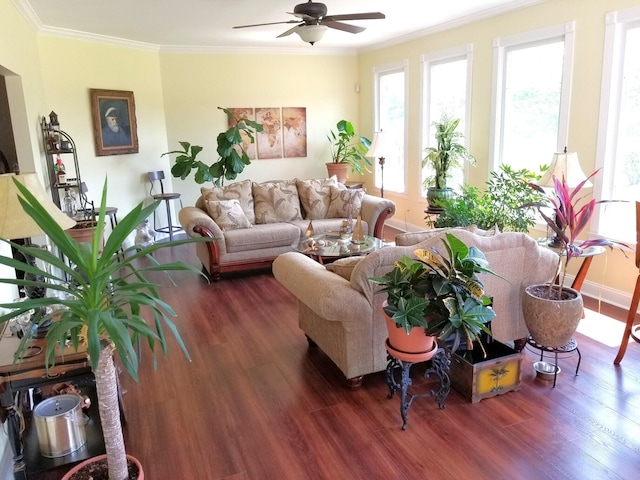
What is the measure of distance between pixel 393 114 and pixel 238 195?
3204mm

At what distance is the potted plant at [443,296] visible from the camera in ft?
7.61

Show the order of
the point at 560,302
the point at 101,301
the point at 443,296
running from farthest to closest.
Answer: the point at 560,302 → the point at 443,296 → the point at 101,301

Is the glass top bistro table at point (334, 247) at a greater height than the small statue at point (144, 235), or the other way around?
the glass top bistro table at point (334, 247)

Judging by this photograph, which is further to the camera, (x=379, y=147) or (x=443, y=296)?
(x=379, y=147)

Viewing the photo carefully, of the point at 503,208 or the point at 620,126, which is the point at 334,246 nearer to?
the point at 503,208

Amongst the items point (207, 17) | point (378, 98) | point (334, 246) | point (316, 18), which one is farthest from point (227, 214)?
point (378, 98)

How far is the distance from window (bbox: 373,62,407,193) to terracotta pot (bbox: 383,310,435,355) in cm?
491

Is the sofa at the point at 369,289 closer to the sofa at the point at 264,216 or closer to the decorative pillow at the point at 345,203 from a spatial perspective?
the sofa at the point at 264,216

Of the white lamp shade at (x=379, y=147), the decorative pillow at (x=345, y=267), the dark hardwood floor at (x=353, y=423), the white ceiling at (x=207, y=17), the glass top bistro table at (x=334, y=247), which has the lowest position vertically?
the dark hardwood floor at (x=353, y=423)

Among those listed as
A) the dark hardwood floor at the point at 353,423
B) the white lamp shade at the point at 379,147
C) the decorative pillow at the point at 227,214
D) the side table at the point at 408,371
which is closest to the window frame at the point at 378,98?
the white lamp shade at the point at 379,147

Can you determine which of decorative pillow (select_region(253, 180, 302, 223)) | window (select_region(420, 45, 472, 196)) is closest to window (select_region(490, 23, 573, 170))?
window (select_region(420, 45, 472, 196))

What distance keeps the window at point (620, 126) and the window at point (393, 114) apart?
125 inches

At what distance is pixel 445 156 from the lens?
598 cm

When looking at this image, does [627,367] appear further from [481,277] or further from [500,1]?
[500,1]
